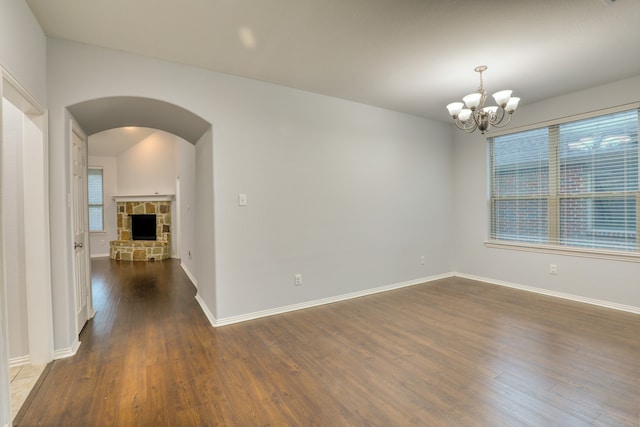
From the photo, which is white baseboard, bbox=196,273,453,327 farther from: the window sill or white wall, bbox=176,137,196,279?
white wall, bbox=176,137,196,279

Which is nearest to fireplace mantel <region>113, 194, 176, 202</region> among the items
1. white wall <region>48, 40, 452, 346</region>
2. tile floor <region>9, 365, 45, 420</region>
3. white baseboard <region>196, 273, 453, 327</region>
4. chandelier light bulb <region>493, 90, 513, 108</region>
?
white wall <region>48, 40, 452, 346</region>

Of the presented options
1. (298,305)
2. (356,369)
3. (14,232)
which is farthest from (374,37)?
(14,232)

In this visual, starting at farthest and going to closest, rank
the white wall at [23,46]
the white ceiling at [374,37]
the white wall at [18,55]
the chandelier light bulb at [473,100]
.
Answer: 1. the chandelier light bulb at [473,100]
2. the white ceiling at [374,37]
3. the white wall at [23,46]
4. the white wall at [18,55]

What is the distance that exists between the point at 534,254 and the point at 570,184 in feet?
3.27

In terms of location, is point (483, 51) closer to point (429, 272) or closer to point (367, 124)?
point (367, 124)

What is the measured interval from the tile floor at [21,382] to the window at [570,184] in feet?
17.5

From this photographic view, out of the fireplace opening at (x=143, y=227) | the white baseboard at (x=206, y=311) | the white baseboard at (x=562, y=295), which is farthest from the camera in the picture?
the fireplace opening at (x=143, y=227)

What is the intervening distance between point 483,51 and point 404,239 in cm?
259

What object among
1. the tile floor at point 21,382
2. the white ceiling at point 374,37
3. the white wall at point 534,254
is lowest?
the tile floor at point 21,382

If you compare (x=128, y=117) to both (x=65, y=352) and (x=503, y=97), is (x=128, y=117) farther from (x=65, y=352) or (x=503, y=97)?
(x=503, y=97)

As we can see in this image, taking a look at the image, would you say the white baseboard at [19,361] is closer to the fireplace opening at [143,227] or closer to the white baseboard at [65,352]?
the white baseboard at [65,352]

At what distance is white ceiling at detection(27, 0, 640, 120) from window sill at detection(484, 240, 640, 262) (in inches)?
75.9

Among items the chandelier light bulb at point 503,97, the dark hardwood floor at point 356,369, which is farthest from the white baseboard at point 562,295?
the chandelier light bulb at point 503,97

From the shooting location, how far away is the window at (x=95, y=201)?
810 cm
